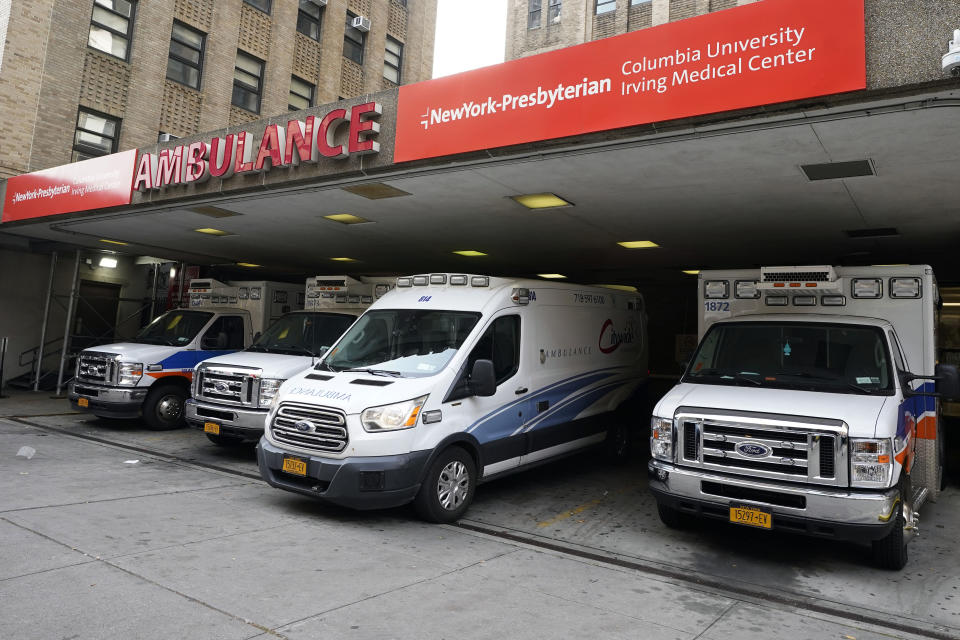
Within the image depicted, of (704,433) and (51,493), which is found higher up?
(704,433)

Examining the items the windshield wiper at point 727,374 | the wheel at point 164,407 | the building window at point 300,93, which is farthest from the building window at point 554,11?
the windshield wiper at point 727,374

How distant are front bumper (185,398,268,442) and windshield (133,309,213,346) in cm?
304

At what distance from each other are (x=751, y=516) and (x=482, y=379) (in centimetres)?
279

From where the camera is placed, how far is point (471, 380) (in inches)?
267

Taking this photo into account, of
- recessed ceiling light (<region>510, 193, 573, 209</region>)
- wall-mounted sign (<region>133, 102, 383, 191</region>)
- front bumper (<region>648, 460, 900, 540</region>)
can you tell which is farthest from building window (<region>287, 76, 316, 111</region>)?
front bumper (<region>648, 460, 900, 540</region>)

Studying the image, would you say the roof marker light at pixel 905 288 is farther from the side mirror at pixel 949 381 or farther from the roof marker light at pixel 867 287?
the side mirror at pixel 949 381

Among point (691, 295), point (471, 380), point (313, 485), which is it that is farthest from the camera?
point (691, 295)

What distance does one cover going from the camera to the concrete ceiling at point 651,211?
648cm

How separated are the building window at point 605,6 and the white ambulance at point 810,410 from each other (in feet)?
71.9

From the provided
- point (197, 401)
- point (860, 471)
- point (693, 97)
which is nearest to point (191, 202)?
point (197, 401)

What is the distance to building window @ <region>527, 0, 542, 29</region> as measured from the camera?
27986mm

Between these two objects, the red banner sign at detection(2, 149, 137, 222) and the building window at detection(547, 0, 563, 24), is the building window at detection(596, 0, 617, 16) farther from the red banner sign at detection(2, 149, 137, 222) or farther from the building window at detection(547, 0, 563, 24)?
the red banner sign at detection(2, 149, 137, 222)

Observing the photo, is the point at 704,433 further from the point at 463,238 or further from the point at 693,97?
the point at 463,238

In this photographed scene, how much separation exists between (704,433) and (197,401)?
288 inches
